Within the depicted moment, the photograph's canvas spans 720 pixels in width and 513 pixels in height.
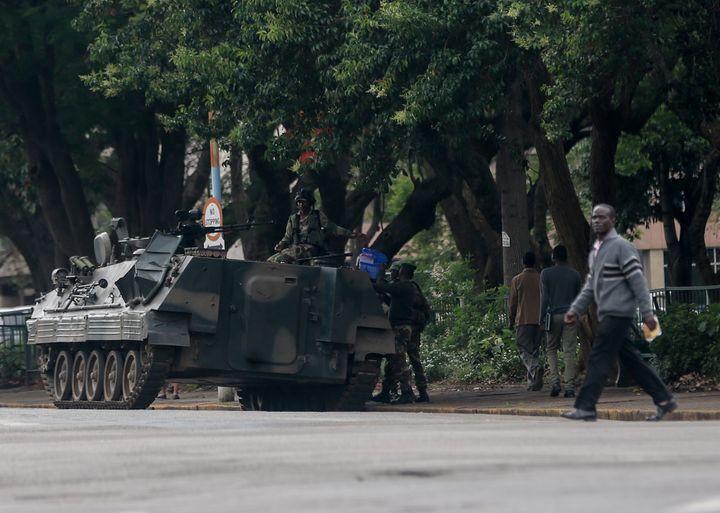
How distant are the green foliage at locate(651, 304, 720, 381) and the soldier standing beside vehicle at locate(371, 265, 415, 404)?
2.94m

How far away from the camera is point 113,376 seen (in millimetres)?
21562

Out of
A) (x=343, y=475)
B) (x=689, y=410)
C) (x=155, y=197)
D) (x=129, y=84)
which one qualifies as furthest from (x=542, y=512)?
(x=155, y=197)

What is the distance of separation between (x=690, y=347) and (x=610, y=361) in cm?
723

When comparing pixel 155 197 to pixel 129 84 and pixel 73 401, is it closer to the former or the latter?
pixel 129 84

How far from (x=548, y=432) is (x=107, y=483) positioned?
3.88 metres

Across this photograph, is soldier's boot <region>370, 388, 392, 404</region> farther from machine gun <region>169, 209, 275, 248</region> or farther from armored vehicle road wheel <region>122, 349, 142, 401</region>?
armored vehicle road wheel <region>122, 349, 142, 401</region>

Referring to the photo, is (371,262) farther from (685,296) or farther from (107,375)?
(685,296)

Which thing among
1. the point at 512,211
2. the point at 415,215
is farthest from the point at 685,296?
the point at 415,215

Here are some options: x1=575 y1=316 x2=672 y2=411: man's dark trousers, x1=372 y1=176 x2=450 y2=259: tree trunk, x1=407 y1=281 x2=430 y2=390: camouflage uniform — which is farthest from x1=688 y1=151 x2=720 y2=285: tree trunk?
x1=575 y1=316 x2=672 y2=411: man's dark trousers

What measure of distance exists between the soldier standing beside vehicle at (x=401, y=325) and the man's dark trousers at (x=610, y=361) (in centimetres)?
737

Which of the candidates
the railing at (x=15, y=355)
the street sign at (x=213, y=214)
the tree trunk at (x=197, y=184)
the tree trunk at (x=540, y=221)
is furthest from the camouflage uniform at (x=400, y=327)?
the tree trunk at (x=197, y=184)

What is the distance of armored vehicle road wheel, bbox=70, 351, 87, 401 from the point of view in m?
22.8

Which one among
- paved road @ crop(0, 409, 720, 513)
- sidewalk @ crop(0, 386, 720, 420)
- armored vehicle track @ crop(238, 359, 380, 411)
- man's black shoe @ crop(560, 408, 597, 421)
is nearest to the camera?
paved road @ crop(0, 409, 720, 513)

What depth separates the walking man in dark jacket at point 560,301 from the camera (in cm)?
1942
